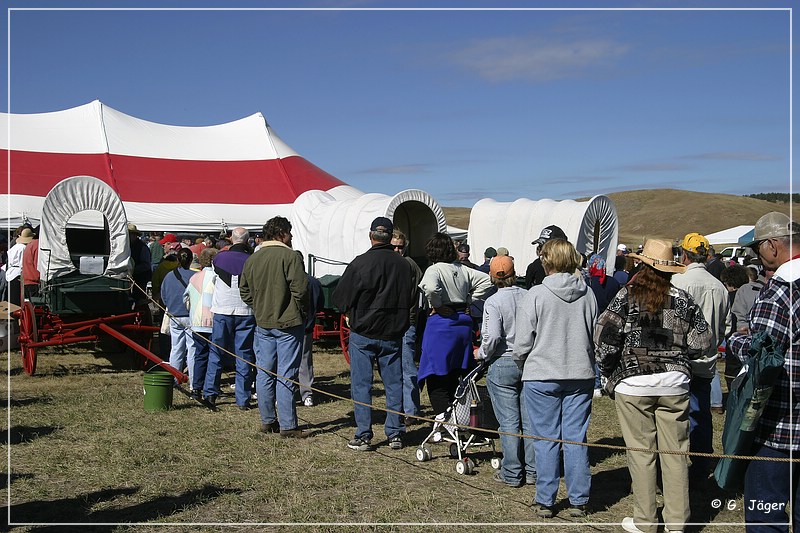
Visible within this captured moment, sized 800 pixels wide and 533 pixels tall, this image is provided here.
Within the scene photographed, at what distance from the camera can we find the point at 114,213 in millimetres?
10461

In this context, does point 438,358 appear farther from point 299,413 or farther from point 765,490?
point 765,490

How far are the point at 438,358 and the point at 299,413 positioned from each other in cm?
229

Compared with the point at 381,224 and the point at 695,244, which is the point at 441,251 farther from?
the point at 695,244

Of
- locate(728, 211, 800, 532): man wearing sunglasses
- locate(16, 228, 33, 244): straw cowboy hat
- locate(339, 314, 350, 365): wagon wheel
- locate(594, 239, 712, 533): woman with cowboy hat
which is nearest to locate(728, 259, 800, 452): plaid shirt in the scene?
locate(728, 211, 800, 532): man wearing sunglasses

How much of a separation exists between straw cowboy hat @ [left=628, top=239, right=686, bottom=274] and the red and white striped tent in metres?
11.7

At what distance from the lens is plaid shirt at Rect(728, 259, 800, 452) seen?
3590 mm

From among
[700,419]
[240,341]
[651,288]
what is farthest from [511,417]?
[240,341]

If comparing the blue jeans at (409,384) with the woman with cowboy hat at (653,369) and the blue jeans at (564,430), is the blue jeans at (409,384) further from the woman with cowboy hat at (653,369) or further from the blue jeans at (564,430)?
the woman with cowboy hat at (653,369)

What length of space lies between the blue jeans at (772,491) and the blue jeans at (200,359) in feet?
19.9

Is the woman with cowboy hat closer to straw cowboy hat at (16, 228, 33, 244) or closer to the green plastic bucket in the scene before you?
the green plastic bucket

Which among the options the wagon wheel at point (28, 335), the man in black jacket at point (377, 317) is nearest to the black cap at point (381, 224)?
the man in black jacket at point (377, 317)

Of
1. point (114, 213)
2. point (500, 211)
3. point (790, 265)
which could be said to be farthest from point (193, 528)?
point (500, 211)

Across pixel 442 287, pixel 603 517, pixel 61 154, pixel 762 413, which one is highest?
pixel 61 154

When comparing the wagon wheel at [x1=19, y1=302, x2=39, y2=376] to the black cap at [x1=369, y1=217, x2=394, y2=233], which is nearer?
the black cap at [x1=369, y1=217, x2=394, y2=233]
